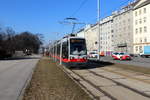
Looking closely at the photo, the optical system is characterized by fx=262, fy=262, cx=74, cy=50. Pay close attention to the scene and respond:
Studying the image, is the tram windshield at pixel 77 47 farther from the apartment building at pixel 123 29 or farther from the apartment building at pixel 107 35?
the apartment building at pixel 107 35

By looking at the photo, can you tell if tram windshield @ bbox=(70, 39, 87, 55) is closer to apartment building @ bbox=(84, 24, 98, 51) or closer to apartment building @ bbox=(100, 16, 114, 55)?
apartment building @ bbox=(100, 16, 114, 55)

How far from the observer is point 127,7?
95875 mm

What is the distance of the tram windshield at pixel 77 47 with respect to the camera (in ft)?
80.5

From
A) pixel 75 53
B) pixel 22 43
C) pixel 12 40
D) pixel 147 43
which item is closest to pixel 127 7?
pixel 147 43

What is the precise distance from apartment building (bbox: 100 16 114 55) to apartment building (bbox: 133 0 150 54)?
2115cm

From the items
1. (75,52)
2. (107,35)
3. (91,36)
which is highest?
(91,36)

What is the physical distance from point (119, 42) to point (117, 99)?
3681 inches

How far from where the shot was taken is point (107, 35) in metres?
115

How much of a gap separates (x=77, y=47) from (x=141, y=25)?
6317 cm

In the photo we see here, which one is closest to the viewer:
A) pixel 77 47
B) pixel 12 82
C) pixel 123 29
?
pixel 12 82

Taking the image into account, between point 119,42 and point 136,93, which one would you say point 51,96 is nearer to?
point 136,93

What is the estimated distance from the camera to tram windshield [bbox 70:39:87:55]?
966 inches

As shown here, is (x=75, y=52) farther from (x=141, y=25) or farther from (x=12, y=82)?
(x=141, y=25)

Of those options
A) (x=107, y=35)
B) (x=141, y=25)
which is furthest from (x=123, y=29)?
(x=107, y=35)
